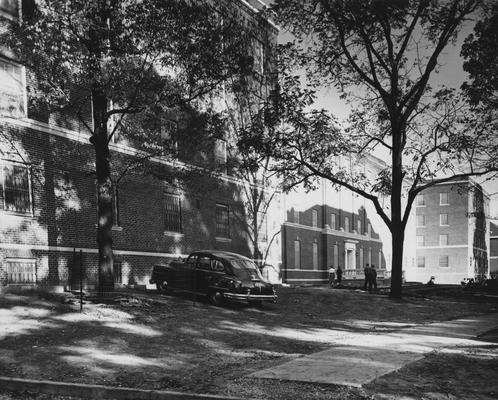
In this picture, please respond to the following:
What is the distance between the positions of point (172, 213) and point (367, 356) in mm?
18310

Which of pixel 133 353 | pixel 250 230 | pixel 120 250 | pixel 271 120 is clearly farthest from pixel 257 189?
pixel 133 353

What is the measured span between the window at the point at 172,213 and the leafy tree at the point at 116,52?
991cm

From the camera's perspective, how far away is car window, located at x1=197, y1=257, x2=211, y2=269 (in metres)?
18.8

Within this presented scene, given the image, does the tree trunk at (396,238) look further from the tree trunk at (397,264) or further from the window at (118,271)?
the window at (118,271)

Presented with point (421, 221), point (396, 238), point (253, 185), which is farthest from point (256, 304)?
point (421, 221)

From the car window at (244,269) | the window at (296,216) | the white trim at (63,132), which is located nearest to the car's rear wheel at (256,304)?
the car window at (244,269)

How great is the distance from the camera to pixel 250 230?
1297 inches

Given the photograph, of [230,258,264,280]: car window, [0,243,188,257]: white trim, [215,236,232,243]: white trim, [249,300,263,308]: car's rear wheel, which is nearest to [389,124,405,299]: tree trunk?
[249,300,263,308]: car's rear wheel

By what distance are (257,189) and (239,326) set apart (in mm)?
19726

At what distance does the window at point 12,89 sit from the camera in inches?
723

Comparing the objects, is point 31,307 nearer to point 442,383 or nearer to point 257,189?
point 442,383

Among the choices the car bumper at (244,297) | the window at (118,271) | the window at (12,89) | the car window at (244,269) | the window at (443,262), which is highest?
the window at (12,89)

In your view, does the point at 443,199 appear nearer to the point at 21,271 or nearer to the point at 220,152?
the point at 220,152

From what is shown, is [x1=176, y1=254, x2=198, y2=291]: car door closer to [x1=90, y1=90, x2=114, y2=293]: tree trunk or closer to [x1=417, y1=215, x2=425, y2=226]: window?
[x1=90, y1=90, x2=114, y2=293]: tree trunk
